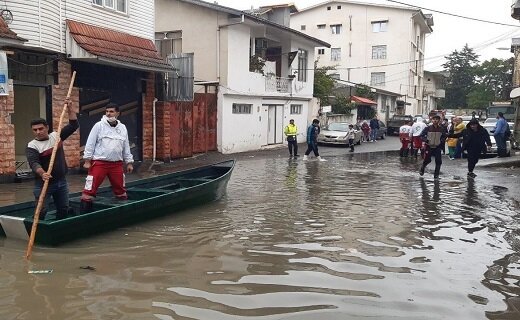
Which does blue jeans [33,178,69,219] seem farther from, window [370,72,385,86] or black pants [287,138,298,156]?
window [370,72,385,86]

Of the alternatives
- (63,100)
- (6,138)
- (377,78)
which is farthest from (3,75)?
(377,78)

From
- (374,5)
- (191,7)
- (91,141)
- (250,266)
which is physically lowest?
(250,266)

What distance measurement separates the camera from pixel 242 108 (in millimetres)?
22672

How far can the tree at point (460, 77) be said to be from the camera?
249 ft

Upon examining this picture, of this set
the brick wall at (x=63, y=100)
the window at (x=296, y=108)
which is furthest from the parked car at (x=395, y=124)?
the brick wall at (x=63, y=100)

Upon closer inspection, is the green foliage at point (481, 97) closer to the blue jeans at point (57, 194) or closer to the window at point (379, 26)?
the window at point (379, 26)

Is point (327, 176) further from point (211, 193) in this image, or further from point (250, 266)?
point (250, 266)

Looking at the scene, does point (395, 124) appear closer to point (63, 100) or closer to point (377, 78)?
point (377, 78)

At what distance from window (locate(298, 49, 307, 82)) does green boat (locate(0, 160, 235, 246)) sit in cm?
1821

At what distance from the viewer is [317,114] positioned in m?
30.5

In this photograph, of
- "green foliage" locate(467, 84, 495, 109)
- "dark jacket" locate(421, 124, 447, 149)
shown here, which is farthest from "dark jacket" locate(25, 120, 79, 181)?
"green foliage" locate(467, 84, 495, 109)

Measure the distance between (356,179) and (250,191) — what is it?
147 inches

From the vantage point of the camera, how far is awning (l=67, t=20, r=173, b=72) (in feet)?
41.0

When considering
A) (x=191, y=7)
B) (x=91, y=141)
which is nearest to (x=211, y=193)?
(x=91, y=141)
